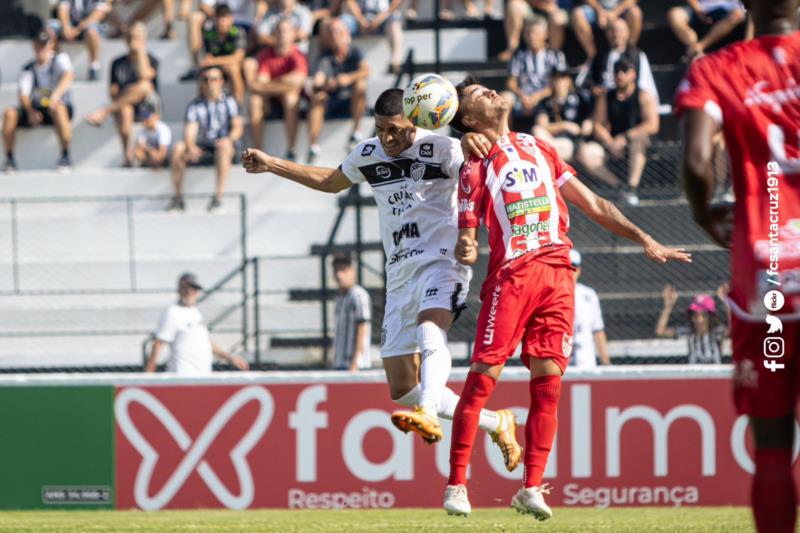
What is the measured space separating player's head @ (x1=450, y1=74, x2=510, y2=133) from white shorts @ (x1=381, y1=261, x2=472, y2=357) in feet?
3.10

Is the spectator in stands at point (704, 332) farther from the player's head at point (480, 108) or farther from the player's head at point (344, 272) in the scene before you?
the player's head at point (480, 108)

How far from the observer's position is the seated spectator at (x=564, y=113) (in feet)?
53.2

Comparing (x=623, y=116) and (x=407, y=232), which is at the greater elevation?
(x=623, y=116)

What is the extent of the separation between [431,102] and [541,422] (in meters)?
1.90

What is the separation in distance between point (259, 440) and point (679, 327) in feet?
15.5

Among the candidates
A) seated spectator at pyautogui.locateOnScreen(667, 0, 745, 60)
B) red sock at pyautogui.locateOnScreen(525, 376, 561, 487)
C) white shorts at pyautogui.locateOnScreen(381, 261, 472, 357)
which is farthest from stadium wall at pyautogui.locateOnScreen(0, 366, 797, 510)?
seated spectator at pyautogui.locateOnScreen(667, 0, 745, 60)

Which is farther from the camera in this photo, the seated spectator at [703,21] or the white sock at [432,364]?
the seated spectator at [703,21]

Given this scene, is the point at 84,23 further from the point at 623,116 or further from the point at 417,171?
the point at 417,171

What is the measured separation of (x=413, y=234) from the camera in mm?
8336

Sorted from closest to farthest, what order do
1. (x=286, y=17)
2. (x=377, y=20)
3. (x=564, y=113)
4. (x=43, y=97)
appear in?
(x=564, y=113) < (x=286, y=17) < (x=43, y=97) < (x=377, y=20)

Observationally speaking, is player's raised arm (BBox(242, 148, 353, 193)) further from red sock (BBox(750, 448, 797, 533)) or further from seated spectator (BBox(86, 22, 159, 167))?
seated spectator (BBox(86, 22, 159, 167))

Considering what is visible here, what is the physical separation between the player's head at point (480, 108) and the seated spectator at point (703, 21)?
10.1 metres

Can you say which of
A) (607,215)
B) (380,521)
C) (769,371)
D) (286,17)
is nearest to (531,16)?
(286,17)

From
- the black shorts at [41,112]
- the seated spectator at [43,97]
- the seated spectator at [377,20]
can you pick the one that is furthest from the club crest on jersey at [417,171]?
the black shorts at [41,112]
